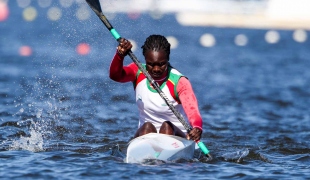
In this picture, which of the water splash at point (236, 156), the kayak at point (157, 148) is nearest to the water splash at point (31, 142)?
the kayak at point (157, 148)

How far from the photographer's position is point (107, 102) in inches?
587

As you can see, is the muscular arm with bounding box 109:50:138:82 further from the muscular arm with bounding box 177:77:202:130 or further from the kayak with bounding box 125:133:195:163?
the kayak with bounding box 125:133:195:163

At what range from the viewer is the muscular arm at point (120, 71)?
8.39 m

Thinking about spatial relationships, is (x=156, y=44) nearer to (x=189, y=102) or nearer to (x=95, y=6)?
(x=189, y=102)

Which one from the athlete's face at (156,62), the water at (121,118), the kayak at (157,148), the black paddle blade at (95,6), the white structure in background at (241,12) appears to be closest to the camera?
the kayak at (157,148)

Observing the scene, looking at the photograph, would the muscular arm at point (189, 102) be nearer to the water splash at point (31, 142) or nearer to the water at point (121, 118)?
the water at point (121, 118)

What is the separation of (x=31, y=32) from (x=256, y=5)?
18868mm

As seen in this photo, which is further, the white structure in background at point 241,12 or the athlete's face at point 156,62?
the white structure in background at point 241,12

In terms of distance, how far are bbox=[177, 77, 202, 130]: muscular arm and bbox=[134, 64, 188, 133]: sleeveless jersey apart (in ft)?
0.27

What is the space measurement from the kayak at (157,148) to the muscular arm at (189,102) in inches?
12.4

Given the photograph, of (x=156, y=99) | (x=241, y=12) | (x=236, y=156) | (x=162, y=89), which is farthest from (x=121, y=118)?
(x=241, y=12)

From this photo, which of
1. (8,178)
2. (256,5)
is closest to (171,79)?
(8,178)

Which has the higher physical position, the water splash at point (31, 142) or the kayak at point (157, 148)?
the water splash at point (31, 142)

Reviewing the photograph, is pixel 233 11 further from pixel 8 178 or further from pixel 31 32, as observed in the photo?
pixel 8 178
